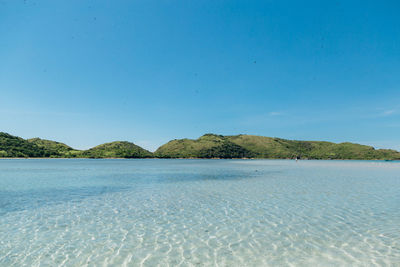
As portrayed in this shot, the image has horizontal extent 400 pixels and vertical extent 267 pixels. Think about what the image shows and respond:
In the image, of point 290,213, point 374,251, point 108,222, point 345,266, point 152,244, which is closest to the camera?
point 345,266

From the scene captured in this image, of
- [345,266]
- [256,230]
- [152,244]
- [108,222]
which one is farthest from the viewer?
[108,222]

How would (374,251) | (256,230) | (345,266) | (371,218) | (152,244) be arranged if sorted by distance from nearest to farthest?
(345,266) → (374,251) → (152,244) → (256,230) → (371,218)

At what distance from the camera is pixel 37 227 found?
602 inches

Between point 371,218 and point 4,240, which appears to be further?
point 371,218

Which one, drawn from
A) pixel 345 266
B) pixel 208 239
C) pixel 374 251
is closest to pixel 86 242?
pixel 208 239

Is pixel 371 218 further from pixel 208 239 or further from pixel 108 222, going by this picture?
pixel 108 222

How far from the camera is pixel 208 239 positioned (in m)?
13.4

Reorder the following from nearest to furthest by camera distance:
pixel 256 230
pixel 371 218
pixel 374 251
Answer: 1. pixel 374 251
2. pixel 256 230
3. pixel 371 218

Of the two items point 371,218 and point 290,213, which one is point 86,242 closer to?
point 290,213

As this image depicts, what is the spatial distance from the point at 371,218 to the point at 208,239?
1363 cm

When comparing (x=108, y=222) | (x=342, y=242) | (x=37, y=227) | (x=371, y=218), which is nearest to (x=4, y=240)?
(x=37, y=227)

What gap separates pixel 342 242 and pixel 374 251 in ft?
4.81

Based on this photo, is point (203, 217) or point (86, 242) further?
point (203, 217)

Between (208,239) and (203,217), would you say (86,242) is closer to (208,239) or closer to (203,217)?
(208,239)
